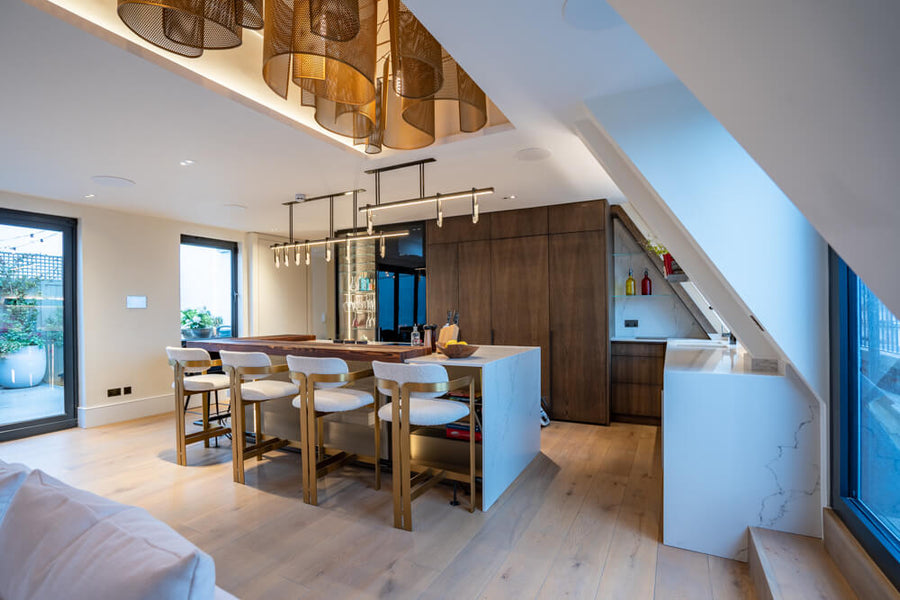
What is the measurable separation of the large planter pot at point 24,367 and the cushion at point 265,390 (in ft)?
9.96

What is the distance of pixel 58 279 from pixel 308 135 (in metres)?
3.95

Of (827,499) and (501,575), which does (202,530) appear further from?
(827,499)

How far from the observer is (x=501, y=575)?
2.09 meters

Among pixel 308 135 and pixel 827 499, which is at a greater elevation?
pixel 308 135

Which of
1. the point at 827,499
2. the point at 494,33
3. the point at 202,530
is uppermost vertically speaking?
the point at 494,33

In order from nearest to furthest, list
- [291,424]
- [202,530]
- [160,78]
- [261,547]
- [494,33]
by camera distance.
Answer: [494,33]
[160,78]
[261,547]
[202,530]
[291,424]

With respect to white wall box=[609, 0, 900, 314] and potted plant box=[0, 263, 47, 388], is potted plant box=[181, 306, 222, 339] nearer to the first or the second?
potted plant box=[0, 263, 47, 388]

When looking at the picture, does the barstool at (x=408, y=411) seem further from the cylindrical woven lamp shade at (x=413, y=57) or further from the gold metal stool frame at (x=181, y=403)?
the gold metal stool frame at (x=181, y=403)

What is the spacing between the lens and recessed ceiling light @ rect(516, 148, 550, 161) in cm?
318

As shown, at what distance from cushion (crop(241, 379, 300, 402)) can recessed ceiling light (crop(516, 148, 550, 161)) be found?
2455 millimetres

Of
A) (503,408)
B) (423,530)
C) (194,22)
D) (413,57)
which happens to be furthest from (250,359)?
(413,57)

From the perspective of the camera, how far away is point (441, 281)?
5.69m

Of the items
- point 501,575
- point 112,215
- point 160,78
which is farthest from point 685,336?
point 112,215

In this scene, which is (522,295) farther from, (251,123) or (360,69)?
(360,69)
